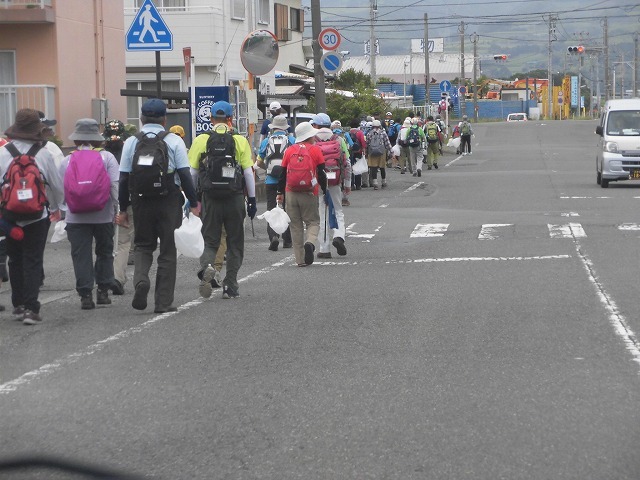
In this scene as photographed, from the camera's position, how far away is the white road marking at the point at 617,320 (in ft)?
26.7

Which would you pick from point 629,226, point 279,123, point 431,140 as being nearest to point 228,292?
point 279,123

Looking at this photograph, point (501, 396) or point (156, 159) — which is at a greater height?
point (156, 159)

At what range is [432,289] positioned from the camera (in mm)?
11438

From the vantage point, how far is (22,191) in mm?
9625

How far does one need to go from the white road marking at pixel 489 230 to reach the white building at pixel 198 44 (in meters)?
16.6

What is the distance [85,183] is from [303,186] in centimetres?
374

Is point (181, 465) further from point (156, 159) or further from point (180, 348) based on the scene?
point (156, 159)

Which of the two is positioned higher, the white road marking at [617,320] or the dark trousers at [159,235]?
the dark trousers at [159,235]

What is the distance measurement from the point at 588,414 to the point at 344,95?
35864 mm

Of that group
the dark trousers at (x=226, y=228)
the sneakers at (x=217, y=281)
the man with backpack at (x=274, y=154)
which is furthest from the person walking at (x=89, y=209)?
the man with backpack at (x=274, y=154)

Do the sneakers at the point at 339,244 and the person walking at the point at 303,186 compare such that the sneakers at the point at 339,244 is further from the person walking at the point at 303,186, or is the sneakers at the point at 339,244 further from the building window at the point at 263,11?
the building window at the point at 263,11

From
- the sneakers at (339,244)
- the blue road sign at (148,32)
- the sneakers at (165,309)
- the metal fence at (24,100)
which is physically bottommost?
the sneakers at (165,309)

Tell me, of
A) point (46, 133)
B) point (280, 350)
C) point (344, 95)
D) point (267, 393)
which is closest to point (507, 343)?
point (280, 350)

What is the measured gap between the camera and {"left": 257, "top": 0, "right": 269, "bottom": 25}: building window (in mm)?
41000
